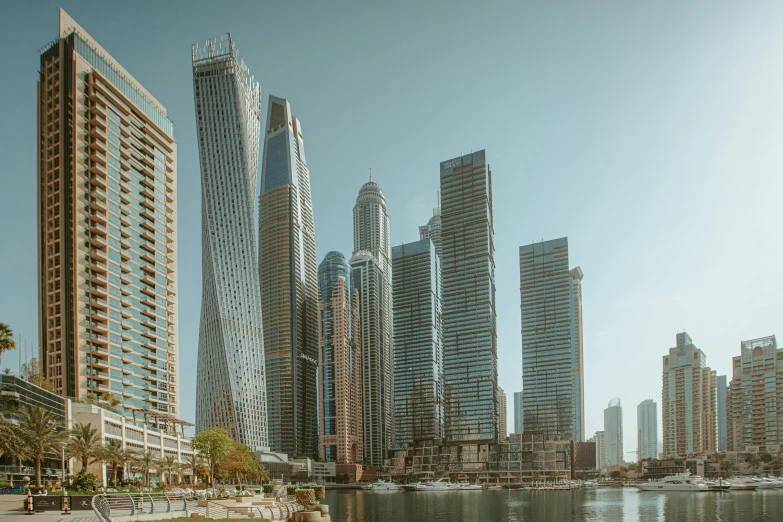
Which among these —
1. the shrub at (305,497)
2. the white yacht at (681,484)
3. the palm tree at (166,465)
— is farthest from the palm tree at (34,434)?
the white yacht at (681,484)

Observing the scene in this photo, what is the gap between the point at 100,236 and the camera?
122375 millimetres

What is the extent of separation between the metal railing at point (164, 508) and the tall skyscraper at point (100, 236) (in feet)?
192

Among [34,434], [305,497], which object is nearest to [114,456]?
[34,434]

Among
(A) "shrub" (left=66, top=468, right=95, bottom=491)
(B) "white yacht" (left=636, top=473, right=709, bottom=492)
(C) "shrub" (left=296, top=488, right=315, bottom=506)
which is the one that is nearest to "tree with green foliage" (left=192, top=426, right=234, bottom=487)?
(C) "shrub" (left=296, top=488, right=315, bottom=506)

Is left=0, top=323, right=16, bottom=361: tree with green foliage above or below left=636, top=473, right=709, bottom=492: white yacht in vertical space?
above

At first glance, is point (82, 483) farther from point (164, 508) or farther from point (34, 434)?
point (34, 434)

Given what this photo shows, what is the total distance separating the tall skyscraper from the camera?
115812 mm

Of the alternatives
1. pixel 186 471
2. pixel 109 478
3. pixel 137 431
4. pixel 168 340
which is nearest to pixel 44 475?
pixel 109 478

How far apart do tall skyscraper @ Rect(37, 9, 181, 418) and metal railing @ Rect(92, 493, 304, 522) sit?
58582mm

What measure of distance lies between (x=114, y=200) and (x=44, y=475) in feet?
193

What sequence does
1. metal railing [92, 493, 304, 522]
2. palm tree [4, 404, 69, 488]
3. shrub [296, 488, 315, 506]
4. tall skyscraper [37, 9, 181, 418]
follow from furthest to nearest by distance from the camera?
1. tall skyscraper [37, 9, 181, 418]
2. shrub [296, 488, 315, 506]
3. palm tree [4, 404, 69, 488]
4. metal railing [92, 493, 304, 522]

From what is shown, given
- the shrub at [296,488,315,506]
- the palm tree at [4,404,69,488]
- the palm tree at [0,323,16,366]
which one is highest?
the palm tree at [0,323,16,366]

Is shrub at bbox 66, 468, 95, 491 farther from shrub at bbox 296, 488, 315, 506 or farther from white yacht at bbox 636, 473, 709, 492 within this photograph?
white yacht at bbox 636, 473, 709, 492

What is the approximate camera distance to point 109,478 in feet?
330
